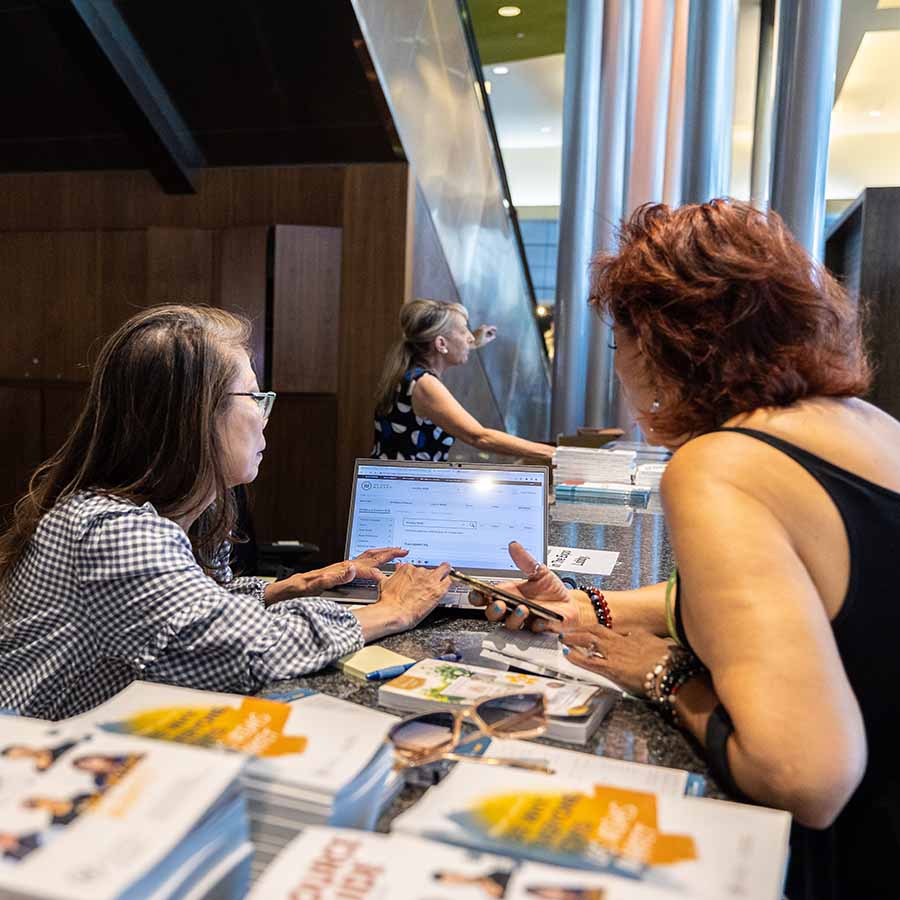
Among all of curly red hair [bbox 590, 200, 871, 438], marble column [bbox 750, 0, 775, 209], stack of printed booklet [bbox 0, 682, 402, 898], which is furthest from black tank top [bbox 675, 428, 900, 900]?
marble column [bbox 750, 0, 775, 209]

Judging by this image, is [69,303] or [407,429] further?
[69,303]

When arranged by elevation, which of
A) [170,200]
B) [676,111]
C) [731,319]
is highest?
[676,111]

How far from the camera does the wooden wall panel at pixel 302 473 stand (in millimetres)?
5883

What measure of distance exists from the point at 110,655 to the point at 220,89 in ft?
16.1

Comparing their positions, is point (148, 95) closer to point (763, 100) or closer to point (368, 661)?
point (368, 661)

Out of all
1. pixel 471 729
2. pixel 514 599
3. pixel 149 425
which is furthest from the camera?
pixel 514 599

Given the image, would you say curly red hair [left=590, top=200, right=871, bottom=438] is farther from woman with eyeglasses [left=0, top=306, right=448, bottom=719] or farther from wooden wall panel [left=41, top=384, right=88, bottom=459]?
wooden wall panel [left=41, top=384, right=88, bottom=459]

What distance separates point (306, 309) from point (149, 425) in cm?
439

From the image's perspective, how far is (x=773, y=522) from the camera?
41.7 inches

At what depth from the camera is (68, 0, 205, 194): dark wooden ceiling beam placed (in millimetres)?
5062

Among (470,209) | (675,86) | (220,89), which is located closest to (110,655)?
(220,89)

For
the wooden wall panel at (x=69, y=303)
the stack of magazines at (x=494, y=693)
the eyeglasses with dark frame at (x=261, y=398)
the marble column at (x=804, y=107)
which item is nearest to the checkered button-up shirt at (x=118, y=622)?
the stack of magazines at (x=494, y=693)

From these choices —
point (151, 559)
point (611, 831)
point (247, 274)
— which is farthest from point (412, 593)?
point (247, 274)

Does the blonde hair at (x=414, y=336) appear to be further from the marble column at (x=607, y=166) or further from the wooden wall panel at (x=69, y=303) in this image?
the marble column at (x=607, y=166)
